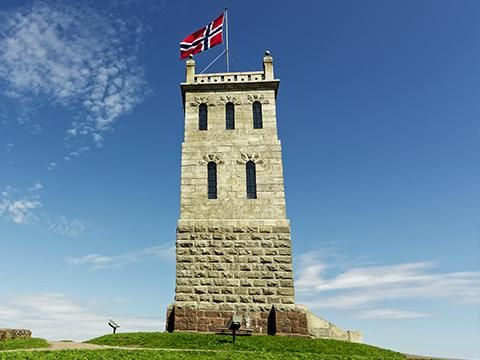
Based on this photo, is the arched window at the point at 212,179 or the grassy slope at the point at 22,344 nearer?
the grassy slope at the point at 22,344

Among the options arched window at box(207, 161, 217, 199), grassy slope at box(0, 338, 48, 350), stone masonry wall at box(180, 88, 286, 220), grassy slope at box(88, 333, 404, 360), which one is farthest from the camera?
arched window at box(207, 161, 217, 199)

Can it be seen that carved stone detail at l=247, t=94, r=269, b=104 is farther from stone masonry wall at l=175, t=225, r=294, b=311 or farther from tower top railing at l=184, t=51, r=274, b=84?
stone masonry wall at l=175, t=225, r=294, b=311

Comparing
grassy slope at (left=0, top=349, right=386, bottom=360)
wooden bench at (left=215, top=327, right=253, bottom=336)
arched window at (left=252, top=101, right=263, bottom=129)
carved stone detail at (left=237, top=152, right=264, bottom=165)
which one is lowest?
grassy slope at (left=0, top=349, right=386, bottom=360)

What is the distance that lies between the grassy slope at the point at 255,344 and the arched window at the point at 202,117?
11.5 meters

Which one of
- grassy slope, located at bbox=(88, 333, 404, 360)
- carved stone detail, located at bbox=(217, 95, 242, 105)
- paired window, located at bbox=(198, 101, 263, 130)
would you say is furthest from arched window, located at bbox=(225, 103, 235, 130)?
grassy slope, located at bbox=(88, 333, 404, 360)

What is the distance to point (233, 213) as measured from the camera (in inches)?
848

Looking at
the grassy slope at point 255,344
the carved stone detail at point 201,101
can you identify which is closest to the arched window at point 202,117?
the carved stone detail at point 201,101

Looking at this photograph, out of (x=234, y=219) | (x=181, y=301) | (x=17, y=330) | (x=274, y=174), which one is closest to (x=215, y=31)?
(x=274, y=174)

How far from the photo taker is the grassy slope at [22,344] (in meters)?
15.4

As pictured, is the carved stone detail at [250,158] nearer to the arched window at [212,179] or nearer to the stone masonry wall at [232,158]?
the stone masonry wall at [232,158]

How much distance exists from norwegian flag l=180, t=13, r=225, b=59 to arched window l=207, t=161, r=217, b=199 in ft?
24.0

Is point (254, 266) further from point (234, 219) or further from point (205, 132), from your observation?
point (205, 132)

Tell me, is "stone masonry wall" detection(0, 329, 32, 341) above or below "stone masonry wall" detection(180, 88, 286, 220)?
below

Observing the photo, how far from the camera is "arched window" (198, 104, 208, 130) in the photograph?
2364 centimetres
